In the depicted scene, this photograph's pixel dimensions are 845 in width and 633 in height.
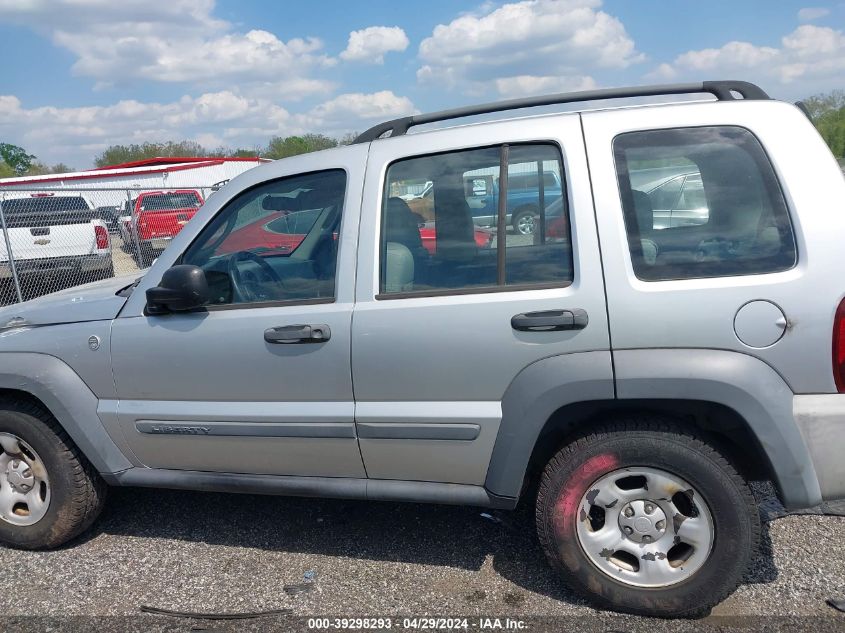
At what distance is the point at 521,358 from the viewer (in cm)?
262

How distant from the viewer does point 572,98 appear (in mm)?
2975

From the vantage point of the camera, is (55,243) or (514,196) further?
(55,243)

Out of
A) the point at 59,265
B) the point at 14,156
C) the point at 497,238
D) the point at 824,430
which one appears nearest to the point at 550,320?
the point at 497,238

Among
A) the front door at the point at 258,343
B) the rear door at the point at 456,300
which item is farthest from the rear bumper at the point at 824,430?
the front door at the point at 258,343

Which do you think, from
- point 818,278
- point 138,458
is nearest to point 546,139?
point 818,278

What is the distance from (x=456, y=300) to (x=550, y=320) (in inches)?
15.1

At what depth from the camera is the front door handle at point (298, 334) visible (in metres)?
2.83

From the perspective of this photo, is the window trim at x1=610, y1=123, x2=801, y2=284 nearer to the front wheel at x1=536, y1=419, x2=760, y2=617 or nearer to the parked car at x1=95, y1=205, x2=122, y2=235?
the front wheel at x1=536, y1=419, x2=760, y2=617

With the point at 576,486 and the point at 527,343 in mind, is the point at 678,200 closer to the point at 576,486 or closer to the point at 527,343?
the point at 527,343

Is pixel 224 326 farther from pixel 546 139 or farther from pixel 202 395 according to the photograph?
pixel 546 139

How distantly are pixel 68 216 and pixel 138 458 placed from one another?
9.13m

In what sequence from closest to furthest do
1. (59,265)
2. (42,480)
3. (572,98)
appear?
(572,98), (42,480), (59,265)

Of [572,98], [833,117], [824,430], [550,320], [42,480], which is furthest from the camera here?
[833,117]

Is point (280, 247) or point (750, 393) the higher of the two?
point (280, 247)
